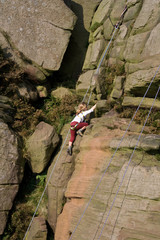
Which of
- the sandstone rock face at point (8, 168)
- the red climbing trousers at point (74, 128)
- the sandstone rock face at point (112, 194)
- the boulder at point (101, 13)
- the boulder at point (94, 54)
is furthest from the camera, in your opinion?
the boulder at point (101, 13)

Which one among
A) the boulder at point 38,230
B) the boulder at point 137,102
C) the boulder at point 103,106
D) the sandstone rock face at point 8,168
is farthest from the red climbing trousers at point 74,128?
the boulder at point 38,230

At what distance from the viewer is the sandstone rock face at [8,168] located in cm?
711

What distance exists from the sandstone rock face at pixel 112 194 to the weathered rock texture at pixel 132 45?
75.2 inches

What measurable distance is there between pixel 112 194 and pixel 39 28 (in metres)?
8.31

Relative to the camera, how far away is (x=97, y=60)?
1049cm

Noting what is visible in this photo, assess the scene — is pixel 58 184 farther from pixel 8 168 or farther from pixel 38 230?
Answer: pixel 8 168

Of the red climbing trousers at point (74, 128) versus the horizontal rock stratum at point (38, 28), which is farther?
the horizontal rock stratum at point (38, 28)

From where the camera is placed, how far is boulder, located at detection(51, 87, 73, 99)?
1031 centimetres

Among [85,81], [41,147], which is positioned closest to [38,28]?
[85,81]

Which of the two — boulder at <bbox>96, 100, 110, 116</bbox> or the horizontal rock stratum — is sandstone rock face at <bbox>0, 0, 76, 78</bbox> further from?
boulder at <bbox>96, 100, 110, 116</bbox>

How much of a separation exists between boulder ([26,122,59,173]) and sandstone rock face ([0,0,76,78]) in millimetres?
3641

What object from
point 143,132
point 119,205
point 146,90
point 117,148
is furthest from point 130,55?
point 119,205

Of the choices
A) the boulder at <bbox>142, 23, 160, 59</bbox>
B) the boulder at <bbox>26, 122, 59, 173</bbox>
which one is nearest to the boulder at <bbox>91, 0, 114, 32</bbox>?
the boulder at <bbox>142, 23, 160, 59</bbox>

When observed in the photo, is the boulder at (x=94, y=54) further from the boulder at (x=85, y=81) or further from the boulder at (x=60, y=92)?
the boulder at (x=60, y=92)
